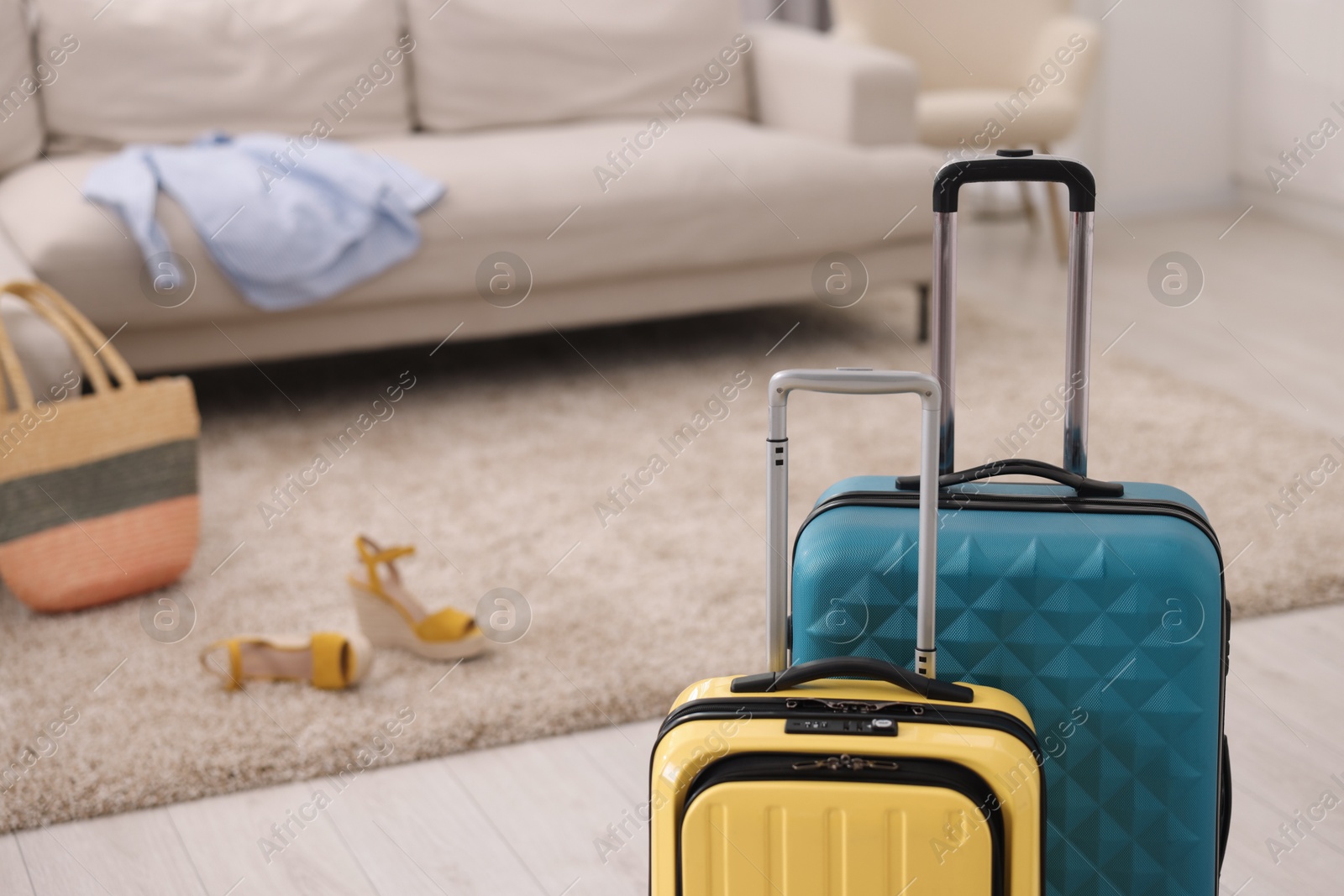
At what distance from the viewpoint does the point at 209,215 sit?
244cm

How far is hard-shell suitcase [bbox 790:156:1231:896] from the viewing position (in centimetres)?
101

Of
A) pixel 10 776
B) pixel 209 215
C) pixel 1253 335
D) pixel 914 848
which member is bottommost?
pixel 1253 335

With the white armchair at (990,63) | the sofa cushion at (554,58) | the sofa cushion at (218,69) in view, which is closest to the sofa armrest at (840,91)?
the sofa cushion at (554,58)

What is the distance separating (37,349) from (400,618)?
0.71m

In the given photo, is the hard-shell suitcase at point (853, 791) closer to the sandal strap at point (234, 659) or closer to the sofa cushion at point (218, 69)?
the sandal strap at point (234, 659)

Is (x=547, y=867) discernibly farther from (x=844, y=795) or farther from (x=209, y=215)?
(x=209, y=215)

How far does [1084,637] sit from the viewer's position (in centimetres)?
102

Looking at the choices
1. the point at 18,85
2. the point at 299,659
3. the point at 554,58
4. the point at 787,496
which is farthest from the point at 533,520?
the point at 18,85

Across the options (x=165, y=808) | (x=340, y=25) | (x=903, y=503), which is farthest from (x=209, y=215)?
(x=903, y=503)

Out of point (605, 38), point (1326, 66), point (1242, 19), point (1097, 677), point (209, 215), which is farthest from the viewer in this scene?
point (1242, 19)

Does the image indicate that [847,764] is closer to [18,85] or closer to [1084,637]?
[1084,637]

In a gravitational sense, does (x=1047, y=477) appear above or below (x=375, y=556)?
above

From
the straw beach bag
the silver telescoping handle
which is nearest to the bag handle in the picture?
the straw beach bag

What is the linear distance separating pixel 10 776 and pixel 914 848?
41.1 inches
